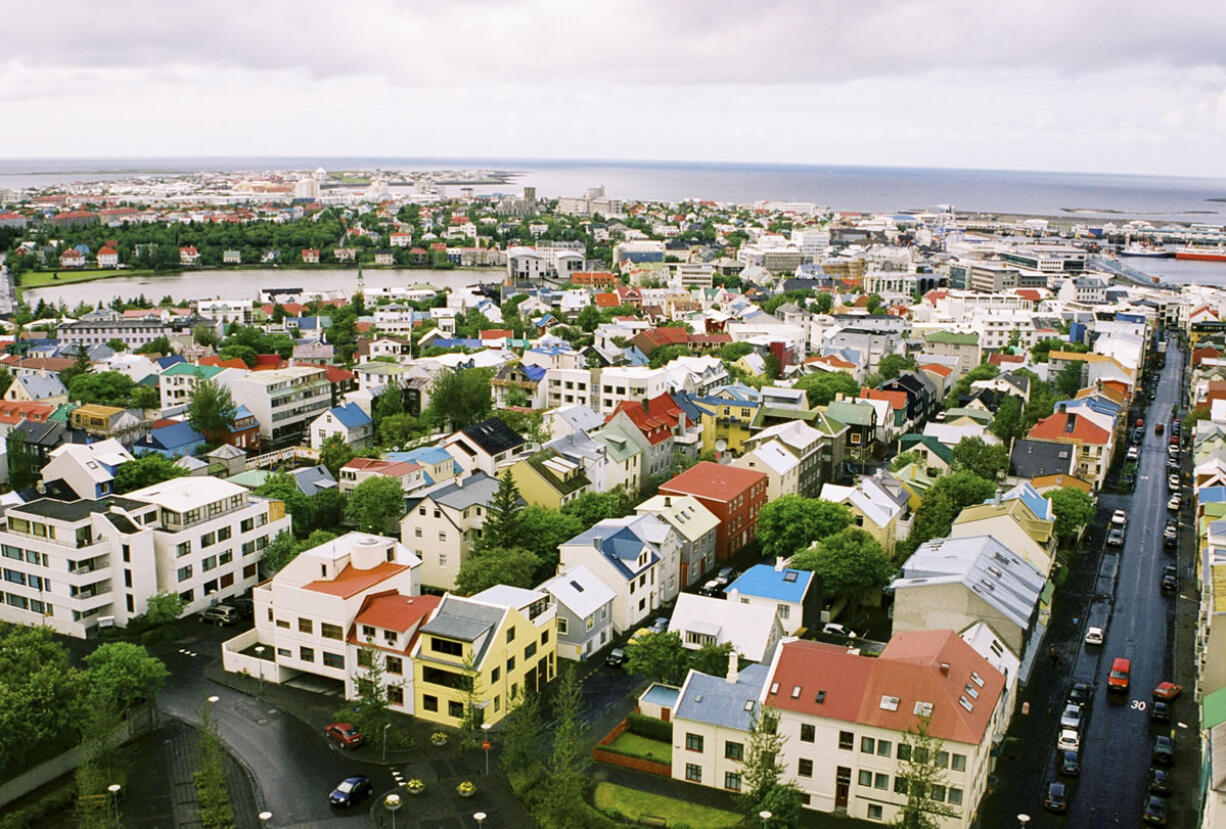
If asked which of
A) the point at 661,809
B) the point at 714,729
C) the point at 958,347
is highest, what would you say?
the point at 958,347

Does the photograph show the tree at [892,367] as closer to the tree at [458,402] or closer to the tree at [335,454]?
the tree at [458,402]

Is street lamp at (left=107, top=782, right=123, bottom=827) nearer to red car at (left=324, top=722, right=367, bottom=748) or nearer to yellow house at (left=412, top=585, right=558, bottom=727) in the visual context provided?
red car at (left=324, top=722, right=367, bottom=748)

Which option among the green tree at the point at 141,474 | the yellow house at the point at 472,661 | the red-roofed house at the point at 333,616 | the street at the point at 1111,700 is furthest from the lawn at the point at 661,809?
the green tree at the point at 141,474

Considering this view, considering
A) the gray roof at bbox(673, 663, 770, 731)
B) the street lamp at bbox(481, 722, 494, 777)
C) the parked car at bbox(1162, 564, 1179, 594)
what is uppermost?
the gray roof at bbox(673, 663, 770, 731)

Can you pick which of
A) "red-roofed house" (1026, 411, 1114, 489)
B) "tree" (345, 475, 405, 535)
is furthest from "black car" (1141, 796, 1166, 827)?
"red-roofed house" (1026, 411, 1114, 489)

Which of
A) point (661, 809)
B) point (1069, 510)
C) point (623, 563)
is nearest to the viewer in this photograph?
point (661, 809)

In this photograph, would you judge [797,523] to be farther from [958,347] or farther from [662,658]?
[958,347]

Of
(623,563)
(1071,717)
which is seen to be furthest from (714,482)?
(1071,717)

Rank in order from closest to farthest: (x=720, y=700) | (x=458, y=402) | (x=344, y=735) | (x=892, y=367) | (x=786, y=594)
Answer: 1. (x=720, y=700)
2. (x=344, y=735)
3. (x=786, y=594)
4. (x=458, y=402)
5. (x=892, y=367)
